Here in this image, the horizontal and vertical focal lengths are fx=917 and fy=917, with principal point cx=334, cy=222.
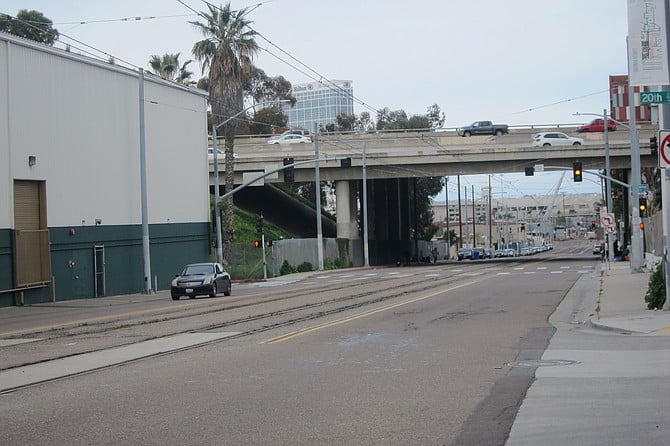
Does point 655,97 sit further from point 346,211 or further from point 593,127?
point 346,211

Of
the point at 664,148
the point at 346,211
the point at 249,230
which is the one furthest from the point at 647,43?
the point at 346,211

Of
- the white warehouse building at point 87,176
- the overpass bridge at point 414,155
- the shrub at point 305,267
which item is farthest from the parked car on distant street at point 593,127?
the white warehouse building at point 87,176

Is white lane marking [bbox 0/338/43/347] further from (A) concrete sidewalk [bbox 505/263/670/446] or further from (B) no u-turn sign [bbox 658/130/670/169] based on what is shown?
(B) no u-turn sign [bbox 658/130/670/169]

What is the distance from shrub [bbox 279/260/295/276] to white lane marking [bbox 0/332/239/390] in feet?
149

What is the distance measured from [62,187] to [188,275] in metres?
7.66

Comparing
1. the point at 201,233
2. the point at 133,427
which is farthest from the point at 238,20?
the point at 133,427

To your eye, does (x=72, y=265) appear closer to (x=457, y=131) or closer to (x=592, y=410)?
(x=592, y=410)

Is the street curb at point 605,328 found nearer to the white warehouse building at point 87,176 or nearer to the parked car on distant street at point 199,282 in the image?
the parked car on distant street at point 199,282

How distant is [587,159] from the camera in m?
72.9

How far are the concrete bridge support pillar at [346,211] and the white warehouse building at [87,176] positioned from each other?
2684cm

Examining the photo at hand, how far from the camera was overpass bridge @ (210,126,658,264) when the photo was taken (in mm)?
72062

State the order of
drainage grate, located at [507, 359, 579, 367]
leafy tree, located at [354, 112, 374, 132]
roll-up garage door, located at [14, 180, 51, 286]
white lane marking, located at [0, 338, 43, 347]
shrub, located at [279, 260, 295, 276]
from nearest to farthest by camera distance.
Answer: drainage grate, located at [507, 359, 579, 367]
white lane marking, located at [0, 338, 43, 347]
roll-up garage door, located at [14, 180, 51, 286]
shrub, located at [279, 260, 295, 276]
leafy tree, located at [354, 112, 374, 132]

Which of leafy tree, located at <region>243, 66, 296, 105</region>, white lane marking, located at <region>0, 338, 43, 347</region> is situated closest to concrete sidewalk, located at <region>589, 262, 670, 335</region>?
white lane marking, located at <region>0, 338, 43, 347</region>

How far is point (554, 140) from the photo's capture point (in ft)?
236
